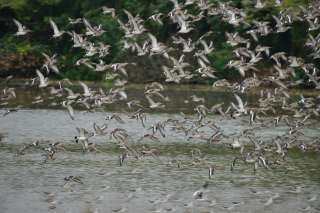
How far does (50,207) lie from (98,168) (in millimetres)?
5402

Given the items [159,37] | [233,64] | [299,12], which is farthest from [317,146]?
[159,37]

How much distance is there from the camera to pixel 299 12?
4925cm

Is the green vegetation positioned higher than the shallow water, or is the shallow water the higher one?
the green vegetation

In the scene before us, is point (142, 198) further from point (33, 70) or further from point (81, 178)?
point (33, 70)

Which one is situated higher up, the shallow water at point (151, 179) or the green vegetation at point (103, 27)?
the green vegetation at point (103, 27)

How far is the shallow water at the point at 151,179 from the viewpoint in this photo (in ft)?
73.7

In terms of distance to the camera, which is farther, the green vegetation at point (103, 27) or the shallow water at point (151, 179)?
the green vegetation at point (103, 27)

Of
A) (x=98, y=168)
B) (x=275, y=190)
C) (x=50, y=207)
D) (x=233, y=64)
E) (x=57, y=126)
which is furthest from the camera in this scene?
(x=57, y=126)

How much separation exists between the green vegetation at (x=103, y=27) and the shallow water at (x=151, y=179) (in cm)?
2042

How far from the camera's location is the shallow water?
2247 cm

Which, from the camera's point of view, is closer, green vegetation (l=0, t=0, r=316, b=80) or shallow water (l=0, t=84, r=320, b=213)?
shallow water (l=0, t=84, r=320, b=213)

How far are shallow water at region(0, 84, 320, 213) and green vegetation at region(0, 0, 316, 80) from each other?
804 inches

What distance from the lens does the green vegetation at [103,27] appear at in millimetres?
54969

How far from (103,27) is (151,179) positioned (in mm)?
34862
